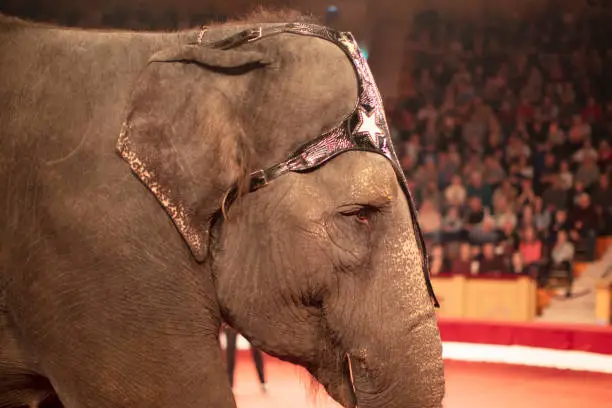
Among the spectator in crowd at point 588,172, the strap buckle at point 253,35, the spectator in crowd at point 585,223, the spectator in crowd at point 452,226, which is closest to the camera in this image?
the strap buckle at point 253,35

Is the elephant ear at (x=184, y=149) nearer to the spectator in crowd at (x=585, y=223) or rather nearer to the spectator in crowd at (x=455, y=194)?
the spectator in crowd at (x=585, y=223)

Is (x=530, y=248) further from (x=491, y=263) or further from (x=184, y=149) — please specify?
(x=184, y=149)

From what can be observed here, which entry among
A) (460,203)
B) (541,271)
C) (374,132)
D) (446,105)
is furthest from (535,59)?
(374,132)

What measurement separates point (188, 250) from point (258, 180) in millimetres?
186

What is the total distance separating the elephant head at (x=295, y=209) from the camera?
1642 millimetres

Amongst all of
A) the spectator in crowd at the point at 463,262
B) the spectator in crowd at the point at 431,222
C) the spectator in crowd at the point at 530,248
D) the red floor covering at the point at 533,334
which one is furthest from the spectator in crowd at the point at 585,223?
the red floor covering at the point at 533,334

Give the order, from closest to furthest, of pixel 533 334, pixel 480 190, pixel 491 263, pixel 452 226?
pixel 533 334 → pixel 491 263 → pixel 452 226 → pixel 480 190

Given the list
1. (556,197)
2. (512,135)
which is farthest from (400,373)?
(512,135)

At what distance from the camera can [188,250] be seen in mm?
1650

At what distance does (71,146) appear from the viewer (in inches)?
64.8

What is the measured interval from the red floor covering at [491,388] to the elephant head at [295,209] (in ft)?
10.7

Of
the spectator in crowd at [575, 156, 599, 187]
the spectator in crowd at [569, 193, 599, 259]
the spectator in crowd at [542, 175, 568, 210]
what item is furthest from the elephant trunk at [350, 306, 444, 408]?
the spectator in crowd at [575, 156, 599, 187]

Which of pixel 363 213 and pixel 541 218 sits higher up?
pixel 363 213

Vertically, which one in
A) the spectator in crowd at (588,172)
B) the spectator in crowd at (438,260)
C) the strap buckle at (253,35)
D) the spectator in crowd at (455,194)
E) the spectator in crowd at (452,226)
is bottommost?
the spectator in crowd at (438,260)
